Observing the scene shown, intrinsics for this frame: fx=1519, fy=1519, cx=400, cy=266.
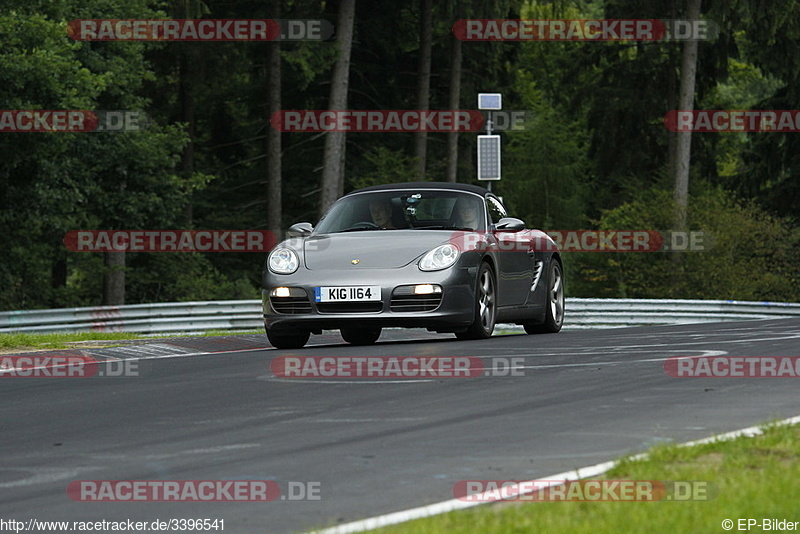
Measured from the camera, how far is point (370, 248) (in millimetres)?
14836

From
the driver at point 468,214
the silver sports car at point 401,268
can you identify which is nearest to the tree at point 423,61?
the silver sports car at point 401,268

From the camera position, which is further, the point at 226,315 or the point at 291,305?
the point at 226,315

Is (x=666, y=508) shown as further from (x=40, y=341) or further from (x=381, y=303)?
(x=40, y=341)

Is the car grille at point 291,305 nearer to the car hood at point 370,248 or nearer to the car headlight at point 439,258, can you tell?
the car hood at point 370,248

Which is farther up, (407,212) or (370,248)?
A: (407,212)

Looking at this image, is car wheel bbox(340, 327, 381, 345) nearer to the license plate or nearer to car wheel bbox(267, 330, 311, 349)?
car wheel bbox(267, 330, 311, 349)

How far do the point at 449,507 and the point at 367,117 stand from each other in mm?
47585

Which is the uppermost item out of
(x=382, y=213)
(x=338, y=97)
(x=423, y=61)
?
(x=423, y=61)

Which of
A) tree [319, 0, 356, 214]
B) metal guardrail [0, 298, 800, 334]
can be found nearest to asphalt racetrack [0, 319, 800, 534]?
metal guardrail [0, 298, 800, 334]

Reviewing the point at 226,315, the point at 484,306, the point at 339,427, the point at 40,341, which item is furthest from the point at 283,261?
the point at 226,315

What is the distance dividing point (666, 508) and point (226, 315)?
23.6 meters

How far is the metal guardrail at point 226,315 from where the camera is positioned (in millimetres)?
26203

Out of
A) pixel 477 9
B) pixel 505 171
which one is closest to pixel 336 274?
pixel 477 9

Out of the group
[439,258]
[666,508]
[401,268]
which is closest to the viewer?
[666,508]
